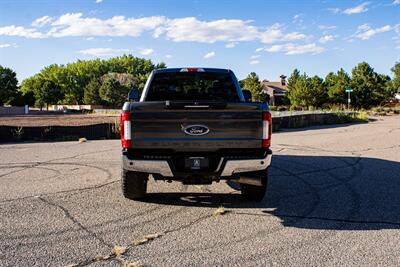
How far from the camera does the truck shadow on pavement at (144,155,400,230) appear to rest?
5387 millimetres

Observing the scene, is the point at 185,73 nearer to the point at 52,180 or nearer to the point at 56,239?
the point at 52,180

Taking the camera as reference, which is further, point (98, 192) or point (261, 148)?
point (98, 192)

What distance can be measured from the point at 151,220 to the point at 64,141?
42.4 feet

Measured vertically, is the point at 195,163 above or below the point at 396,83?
below

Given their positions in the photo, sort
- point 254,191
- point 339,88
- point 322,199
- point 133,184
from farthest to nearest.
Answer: point 339,88, point 322,199, point 254,191, point 133,184

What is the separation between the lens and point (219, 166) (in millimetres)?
5477

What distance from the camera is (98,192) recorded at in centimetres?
704

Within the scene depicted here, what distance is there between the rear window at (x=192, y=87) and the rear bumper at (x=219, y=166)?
2224 mm

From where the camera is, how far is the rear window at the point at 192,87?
7578 millimetres

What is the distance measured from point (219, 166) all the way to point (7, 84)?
97530 mm

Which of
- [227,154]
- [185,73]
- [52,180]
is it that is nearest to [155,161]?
[227,154]

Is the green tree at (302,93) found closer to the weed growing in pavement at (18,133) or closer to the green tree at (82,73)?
the green tree at (82,73)

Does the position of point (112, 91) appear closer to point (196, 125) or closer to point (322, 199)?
point (322, 199)

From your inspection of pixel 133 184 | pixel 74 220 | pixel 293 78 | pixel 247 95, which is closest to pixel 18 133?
pixel 247 95
